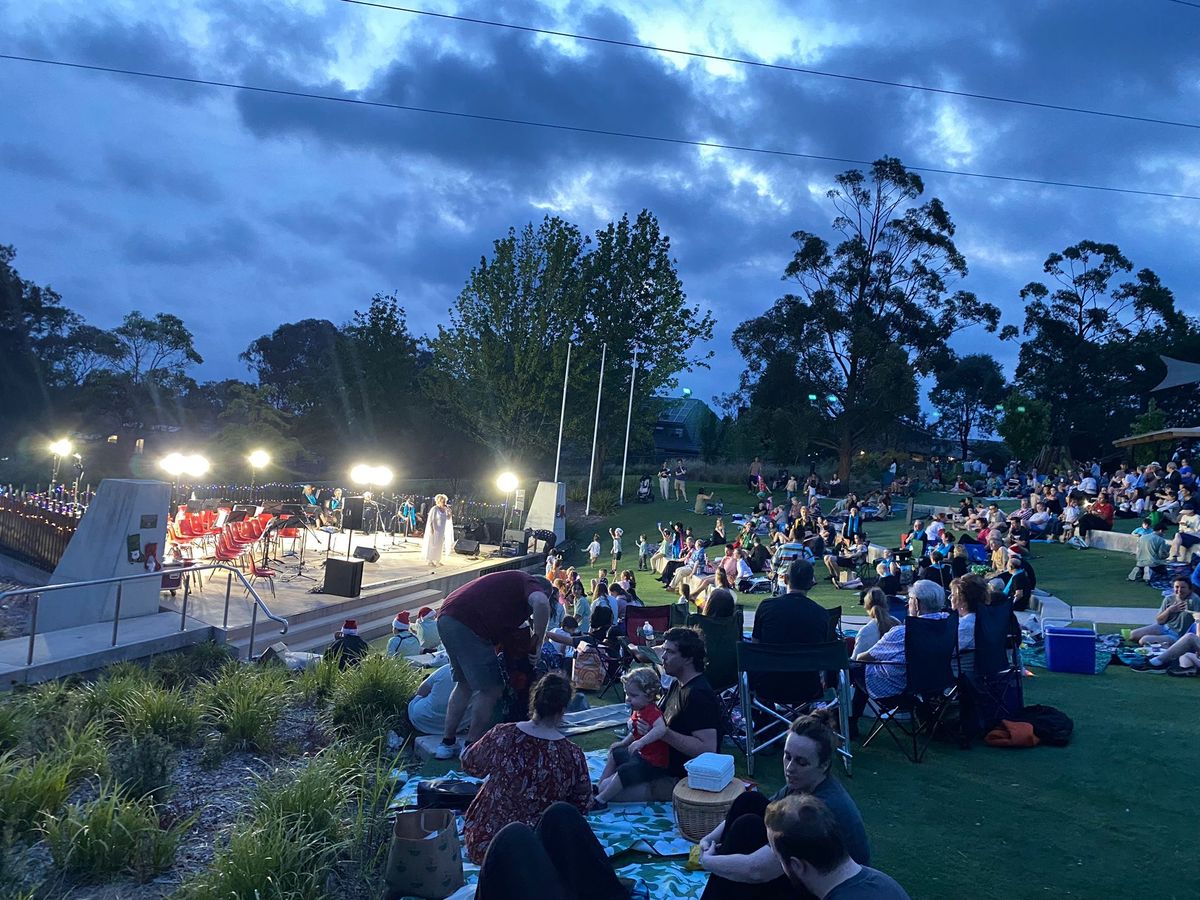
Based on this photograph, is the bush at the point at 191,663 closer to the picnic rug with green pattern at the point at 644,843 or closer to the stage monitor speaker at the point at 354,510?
the picnic rug with green pattern at the point at 644,843

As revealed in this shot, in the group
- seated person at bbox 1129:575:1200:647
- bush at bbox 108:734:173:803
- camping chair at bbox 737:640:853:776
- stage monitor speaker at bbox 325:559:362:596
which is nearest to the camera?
bush at bbox 108:734:173:803

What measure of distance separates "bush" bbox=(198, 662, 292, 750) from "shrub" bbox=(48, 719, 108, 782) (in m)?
0.82

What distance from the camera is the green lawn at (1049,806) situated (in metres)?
4.35

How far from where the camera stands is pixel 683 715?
5293mm

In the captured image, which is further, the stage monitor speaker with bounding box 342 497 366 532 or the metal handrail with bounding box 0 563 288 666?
the stage monitor speaker with bounding box 342 497 366 532

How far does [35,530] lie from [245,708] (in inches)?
481

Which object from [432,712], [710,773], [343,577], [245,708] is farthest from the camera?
[343,577]

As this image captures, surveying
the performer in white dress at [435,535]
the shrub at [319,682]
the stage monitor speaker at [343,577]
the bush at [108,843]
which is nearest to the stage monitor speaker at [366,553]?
the performer in white dress at [435,535]

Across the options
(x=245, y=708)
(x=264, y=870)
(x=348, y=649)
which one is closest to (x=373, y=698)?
(x=245, y=708)

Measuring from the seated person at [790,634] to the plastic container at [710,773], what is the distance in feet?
4.86

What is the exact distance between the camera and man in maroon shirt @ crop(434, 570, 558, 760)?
6.17m

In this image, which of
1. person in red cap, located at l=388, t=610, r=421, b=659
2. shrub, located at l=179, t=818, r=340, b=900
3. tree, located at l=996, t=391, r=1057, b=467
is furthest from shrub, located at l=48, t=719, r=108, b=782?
tree, located at l=996, t=391, r=1057, b=467

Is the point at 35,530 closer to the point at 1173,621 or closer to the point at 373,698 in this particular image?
the point at 373,698

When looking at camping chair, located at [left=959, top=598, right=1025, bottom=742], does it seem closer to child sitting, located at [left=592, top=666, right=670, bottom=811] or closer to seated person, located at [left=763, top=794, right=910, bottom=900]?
child sitting, located at [left=592, top=666, right=670, bottom=811]
